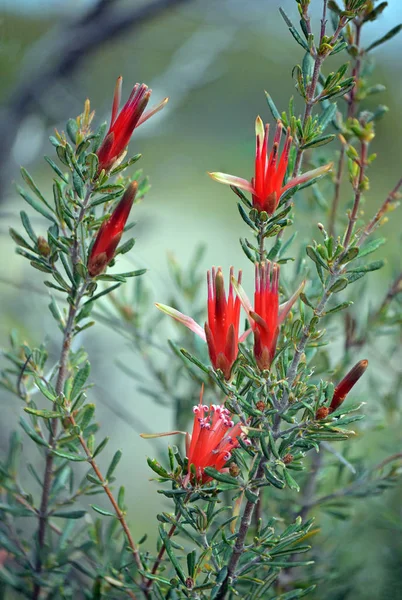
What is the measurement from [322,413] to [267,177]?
0.49 ft

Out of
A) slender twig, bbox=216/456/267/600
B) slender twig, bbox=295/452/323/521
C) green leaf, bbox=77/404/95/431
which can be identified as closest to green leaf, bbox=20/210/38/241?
→ green leaf, bbox=77/404/95/431

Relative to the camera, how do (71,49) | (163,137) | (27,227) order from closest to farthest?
(27,227)
(71,49)
(163,137)

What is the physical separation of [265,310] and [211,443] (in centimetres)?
9

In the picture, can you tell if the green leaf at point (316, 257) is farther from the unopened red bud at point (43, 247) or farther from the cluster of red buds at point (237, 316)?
the unopened red bud at point (43, 247)

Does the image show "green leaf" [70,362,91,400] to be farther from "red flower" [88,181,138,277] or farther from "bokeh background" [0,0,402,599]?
"bokeh background" [0,0,402,599]

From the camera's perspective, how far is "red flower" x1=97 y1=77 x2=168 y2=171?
0.39m

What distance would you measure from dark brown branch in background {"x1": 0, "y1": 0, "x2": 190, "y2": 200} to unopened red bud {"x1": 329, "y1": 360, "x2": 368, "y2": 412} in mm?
885

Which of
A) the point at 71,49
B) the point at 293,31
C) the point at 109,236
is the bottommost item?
the point at 109,236

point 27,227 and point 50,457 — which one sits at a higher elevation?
point 27,227

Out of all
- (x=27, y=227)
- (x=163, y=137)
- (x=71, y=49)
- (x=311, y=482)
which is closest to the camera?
Result: (x=27, y=227)

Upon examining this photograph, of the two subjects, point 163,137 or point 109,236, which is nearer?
point 109,236

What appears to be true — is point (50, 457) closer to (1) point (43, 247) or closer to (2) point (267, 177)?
(1) point (43, 247)

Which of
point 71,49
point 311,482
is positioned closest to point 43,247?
point 311,482

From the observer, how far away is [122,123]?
40cm
